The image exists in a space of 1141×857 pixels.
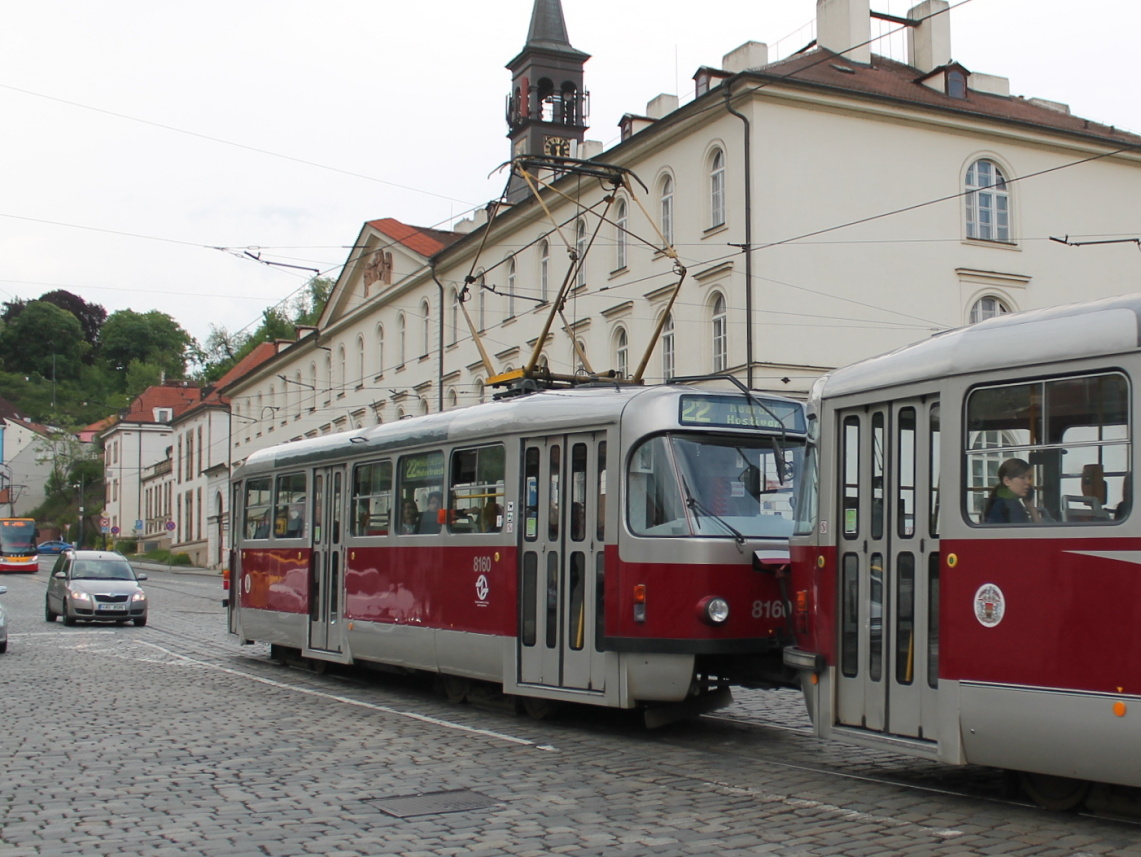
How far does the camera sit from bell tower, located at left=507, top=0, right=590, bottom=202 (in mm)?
50500

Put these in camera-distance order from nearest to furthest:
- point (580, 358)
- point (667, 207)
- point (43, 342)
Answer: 1. point (580, 358)
2. point (667, 207)
3. point (43, 342)

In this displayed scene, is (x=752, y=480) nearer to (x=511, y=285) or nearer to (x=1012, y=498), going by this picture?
(x=1012, y=498)

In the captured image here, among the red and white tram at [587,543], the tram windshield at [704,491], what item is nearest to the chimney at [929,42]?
the red and white tram at [587,543]

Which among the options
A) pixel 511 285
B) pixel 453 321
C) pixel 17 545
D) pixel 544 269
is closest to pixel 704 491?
pixel 544 269

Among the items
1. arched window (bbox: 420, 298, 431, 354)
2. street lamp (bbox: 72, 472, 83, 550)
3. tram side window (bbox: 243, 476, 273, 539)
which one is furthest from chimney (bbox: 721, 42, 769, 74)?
street lamp (bbox: 72, 472, 83, 550)

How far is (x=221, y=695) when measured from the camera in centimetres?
1521

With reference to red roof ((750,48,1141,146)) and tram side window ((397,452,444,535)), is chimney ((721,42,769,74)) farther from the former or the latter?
tram side window ((397,452,444,535))

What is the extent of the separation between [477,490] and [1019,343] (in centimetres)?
658

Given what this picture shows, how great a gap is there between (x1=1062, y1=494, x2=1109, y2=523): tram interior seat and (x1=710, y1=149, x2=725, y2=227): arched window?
85.9 feet

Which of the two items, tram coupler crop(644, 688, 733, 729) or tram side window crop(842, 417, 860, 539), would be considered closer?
tram side window crop(842, 417, 860, 539)

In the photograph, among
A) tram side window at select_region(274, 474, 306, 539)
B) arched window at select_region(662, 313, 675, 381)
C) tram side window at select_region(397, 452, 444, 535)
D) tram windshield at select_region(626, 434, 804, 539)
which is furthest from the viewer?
arched window at select_region(662, 313, 675, 381)

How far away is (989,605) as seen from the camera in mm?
8016

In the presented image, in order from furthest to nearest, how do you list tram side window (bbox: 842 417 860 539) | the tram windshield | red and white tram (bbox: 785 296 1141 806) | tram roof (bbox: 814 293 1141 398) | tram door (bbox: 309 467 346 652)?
1. tram door (bbox: 309 467 346 652)
2. the tram windshield
3. tram side window (bbox: 842 417 860 539)
4. tram roof (bbox: 814 293 1141 398)
5. red and white tram (bbox: 785 296 1141 806)

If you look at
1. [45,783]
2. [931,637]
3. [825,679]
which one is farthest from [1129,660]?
[45,783]
